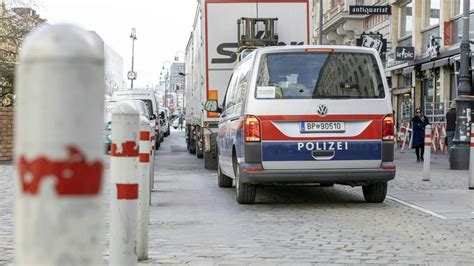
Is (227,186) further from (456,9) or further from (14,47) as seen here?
(456,9)

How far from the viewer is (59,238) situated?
5.04 ft

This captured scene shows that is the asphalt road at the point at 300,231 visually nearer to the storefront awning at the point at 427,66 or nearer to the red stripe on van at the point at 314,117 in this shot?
the red stripe on van at the point at 314,117

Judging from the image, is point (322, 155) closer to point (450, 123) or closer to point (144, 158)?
point (144, 158)

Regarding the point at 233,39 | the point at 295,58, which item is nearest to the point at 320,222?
the point at 295,58

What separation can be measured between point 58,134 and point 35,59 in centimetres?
19

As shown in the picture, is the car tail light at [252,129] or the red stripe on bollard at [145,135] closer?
the red stripe on bollard at [145,135]

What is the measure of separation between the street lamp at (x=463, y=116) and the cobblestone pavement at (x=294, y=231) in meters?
6.56

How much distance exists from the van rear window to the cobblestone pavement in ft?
5.02

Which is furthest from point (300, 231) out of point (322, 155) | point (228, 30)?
point (228, 30)

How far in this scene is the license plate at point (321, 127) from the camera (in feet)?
27.6

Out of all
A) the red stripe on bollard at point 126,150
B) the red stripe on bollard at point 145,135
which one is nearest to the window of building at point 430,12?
the red stripe on bollard at point 145,135

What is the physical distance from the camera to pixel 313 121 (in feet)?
27.6

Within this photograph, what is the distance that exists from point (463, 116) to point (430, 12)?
1274cm

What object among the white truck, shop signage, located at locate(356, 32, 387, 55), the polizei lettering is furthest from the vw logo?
shop signage, located at locate(356, 32, 387, 55)
